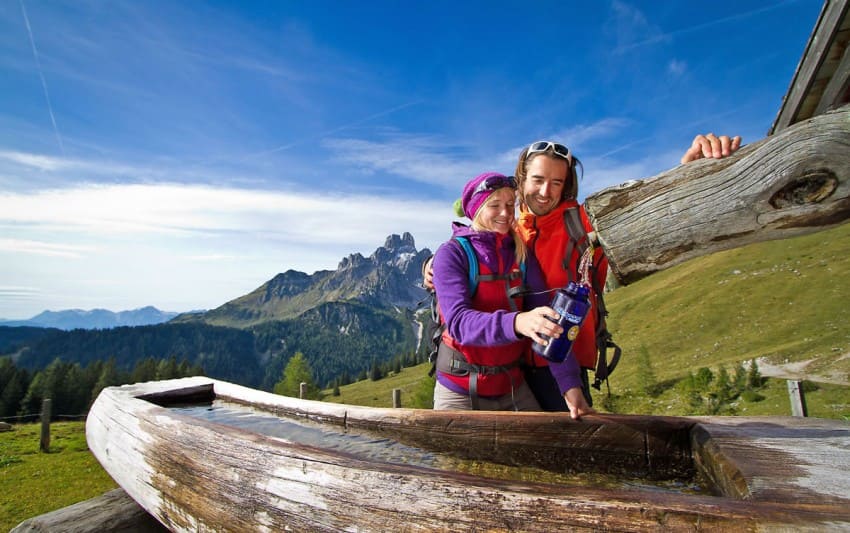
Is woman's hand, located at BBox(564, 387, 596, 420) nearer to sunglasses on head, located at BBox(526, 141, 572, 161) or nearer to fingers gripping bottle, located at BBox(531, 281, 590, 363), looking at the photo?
fingers gripping bottle, located at BBox(531, 281, 590, 363)

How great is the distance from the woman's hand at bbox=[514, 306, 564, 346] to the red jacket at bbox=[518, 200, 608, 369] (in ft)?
3.89

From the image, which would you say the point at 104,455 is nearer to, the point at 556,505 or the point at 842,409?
the point at 556,505

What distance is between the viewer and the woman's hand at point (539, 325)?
8.58 ft

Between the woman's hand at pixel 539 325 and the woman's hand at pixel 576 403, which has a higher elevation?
the woman's hand at pixel 539 325

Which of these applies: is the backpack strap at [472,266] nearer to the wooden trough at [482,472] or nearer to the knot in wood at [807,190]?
the wooden trough at [482,472]

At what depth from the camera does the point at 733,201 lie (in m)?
2.43

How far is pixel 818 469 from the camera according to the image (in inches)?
79.8

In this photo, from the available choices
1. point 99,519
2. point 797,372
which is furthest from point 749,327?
point 99,519

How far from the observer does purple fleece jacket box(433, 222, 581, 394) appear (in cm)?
290

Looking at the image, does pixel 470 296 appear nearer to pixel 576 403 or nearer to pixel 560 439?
pixel 576 403

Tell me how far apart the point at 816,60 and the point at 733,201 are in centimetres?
256

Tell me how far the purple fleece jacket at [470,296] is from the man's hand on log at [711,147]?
4.75 ft

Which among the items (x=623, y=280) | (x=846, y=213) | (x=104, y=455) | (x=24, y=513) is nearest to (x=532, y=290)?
(x=623, y=280)

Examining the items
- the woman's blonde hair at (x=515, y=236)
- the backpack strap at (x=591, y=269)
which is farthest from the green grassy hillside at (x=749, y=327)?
the woman's blonde hair at (x=515, y=236)
